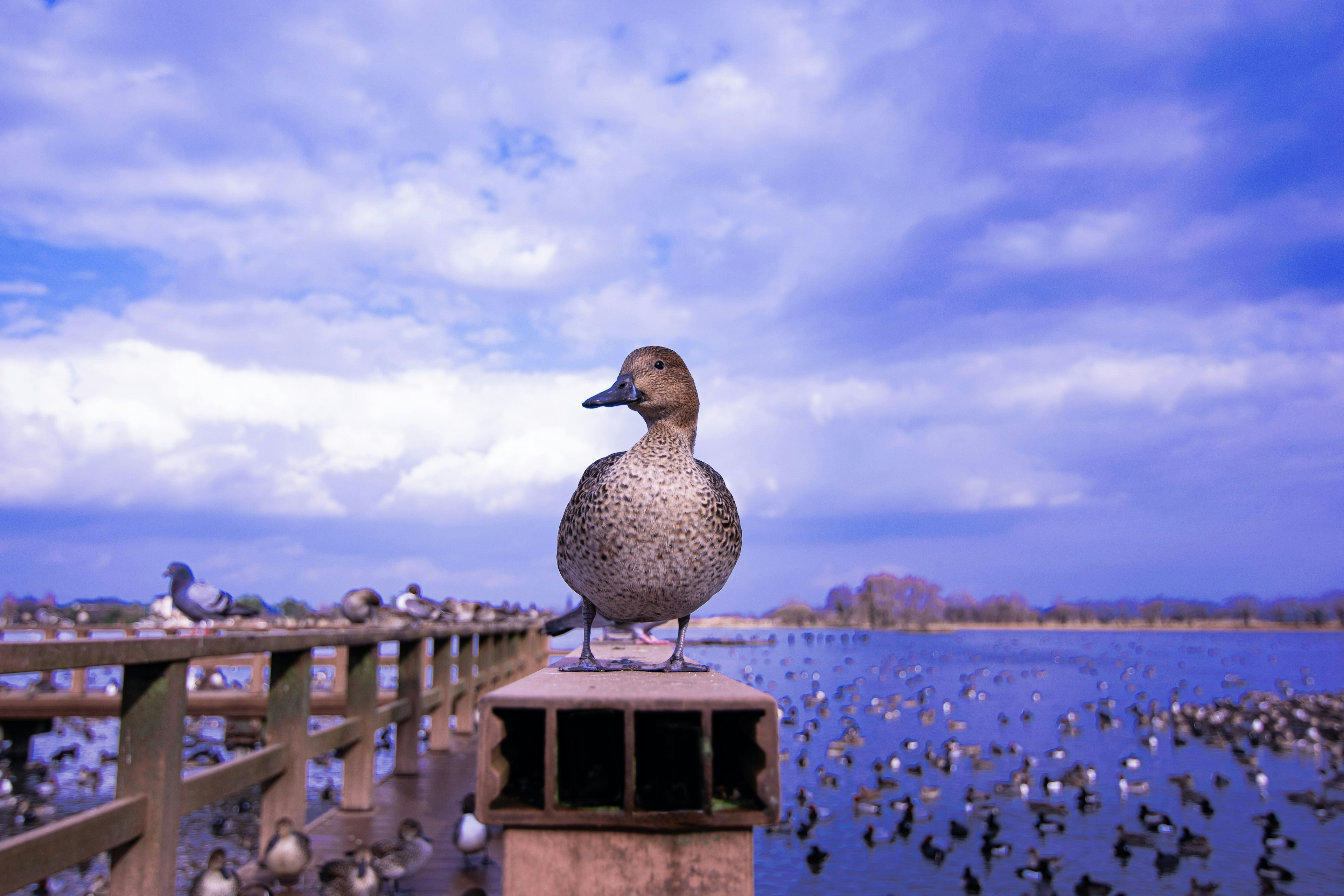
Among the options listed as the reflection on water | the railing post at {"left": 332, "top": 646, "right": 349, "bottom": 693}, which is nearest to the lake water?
the reflection on water

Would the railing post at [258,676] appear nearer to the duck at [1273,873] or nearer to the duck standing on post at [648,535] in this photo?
the duck standing on post at [648,535]

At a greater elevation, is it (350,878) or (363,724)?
(363,724)

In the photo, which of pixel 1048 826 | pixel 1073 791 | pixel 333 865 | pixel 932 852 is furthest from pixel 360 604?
pixel 1073 791

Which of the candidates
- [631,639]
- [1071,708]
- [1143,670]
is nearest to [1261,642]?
Result: [1143,670]

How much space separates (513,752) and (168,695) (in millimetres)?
2944

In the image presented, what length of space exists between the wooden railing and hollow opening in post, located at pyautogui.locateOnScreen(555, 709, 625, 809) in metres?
2.18

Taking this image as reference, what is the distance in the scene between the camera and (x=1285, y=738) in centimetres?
2566

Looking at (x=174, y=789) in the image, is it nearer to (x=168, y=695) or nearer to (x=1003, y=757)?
(x=168, y=695)

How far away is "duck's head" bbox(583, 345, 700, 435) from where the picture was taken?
3.66m

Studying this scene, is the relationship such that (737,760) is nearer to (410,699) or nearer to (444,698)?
(410,699)

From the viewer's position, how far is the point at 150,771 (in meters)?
4.29

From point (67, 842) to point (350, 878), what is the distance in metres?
2.80

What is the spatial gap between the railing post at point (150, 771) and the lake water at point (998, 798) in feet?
9.67

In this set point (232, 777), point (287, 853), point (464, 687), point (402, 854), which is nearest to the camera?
point (232, 777)
